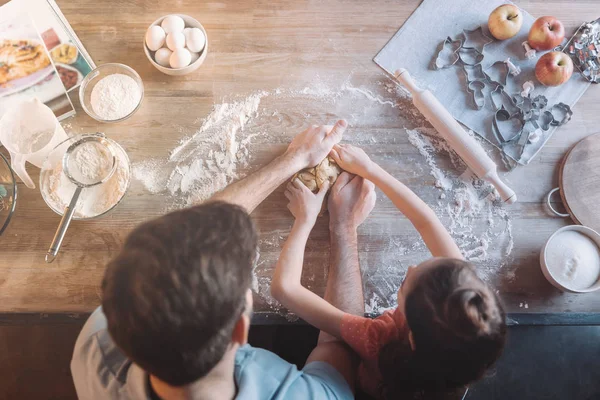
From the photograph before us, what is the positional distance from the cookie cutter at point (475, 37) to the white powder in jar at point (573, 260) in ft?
1.99

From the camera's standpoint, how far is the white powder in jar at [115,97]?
1252mm

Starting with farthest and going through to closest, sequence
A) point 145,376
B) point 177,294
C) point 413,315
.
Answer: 1. point 413,315
2. point 145,376
3. point 177,294

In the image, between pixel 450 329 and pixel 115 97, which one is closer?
pixel 450 329

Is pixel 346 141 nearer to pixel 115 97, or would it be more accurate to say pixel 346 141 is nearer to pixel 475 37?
pixel 475 37

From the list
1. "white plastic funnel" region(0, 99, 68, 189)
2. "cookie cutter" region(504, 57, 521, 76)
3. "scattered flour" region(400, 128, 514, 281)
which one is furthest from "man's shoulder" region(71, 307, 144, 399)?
"cookie cutter" region(504, 57, 521, 76)

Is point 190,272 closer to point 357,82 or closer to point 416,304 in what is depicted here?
point 416,304

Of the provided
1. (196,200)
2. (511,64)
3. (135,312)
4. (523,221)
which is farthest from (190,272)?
(511,64)

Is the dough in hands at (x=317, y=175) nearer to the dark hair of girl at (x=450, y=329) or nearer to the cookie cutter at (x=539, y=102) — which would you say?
the dark hair of girl at (x=450, y=329)

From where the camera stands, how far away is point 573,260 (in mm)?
1202

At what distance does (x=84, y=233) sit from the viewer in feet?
4.00

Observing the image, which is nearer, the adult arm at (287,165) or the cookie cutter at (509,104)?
the adult arm at (287,165)

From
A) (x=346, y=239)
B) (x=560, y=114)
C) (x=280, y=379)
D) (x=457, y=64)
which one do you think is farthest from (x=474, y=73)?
(x=280, y=379)

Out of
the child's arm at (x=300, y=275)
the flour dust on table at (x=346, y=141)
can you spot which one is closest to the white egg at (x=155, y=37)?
the flour dust on table at (x=346, y=141)

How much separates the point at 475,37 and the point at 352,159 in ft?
1.84
